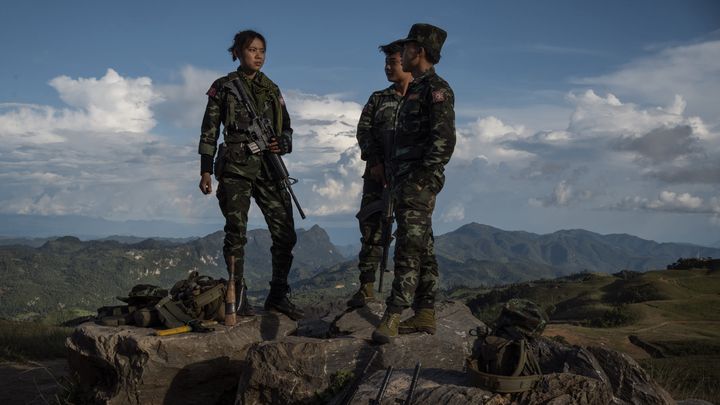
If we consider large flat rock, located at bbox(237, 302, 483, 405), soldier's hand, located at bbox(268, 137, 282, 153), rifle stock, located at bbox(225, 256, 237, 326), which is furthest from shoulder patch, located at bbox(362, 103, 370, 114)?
large flat rock, located at bbox(237, 302, 483, 405)

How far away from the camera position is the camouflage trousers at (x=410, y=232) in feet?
24.2

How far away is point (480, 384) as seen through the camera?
5242 mm

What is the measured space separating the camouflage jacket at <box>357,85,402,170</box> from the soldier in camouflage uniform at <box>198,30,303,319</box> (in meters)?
1.33

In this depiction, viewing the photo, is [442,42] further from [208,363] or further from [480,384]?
[208,363]

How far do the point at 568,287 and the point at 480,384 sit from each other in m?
111

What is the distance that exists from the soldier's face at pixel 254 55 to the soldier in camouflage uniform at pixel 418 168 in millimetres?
2626

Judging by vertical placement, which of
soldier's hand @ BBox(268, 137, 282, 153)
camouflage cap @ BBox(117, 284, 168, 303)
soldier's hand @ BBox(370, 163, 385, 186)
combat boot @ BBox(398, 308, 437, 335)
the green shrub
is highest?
soldier's hand @ BBox(268, 137, 282, 153)

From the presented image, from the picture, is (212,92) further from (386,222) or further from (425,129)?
(425,129)


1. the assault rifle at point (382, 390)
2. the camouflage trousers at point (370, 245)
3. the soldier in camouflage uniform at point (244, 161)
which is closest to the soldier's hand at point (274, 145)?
the soldier in camouflage uniform at point (244, 161)

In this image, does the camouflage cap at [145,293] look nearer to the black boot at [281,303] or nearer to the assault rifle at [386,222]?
the black boot at [281,303]

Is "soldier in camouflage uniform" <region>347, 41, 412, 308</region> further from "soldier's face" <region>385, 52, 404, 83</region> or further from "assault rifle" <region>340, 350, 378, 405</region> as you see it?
"assault rifle" <region>340, 350, 378, 405</region>

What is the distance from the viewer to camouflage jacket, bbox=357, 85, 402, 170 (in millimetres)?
9586

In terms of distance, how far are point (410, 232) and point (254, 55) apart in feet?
13.4

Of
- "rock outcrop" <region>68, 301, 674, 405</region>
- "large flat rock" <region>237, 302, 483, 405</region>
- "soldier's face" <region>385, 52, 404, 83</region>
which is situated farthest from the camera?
"soldier's face" <region>385, 52, 404, 83</region>
